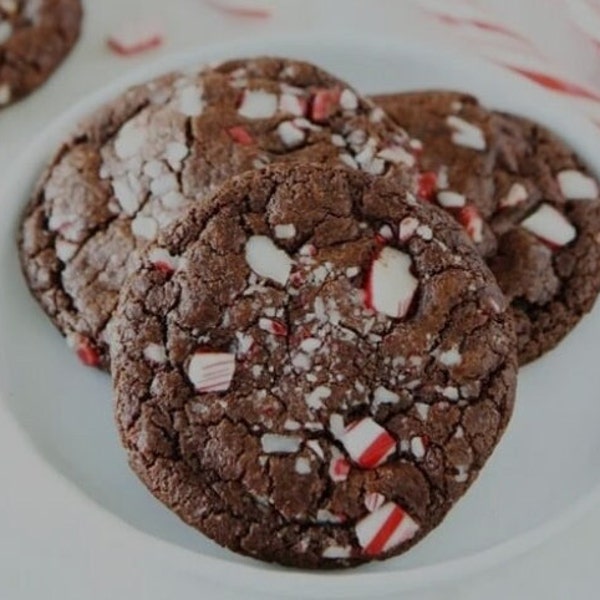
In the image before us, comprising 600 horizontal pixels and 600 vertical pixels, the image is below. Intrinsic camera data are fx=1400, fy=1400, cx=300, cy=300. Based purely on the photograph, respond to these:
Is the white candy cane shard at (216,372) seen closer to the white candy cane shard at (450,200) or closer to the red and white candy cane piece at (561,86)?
the white candy cane shard at (450,200)

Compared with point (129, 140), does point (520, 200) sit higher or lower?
higher

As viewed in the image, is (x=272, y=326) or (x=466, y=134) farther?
(x=466, y=134)

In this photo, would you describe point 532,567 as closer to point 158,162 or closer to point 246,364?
point 246,364

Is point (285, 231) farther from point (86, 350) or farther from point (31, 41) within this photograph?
point (31, 41)

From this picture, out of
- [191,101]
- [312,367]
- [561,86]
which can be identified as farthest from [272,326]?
[561,86]

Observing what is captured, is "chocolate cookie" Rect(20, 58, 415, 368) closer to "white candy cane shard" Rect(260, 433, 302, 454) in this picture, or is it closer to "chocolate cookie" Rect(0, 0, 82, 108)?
"white candy cane shard" Rect(260, 433, 302, 454)

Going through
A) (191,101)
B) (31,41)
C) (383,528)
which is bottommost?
(31,41)
